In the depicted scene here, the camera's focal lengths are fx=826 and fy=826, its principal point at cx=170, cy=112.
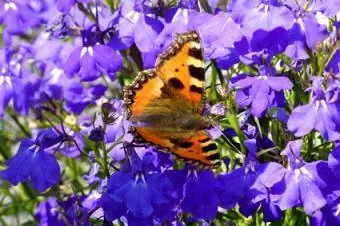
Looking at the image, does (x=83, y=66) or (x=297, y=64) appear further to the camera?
(x=83, y=66)

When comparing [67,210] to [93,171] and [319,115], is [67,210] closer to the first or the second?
[93,171]

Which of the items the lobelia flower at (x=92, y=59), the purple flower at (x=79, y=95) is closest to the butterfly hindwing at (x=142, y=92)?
the lobelia flower at (x=92, y=59)

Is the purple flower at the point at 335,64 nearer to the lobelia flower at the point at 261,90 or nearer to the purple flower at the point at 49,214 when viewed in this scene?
the lobelia flower at the point at 261,90

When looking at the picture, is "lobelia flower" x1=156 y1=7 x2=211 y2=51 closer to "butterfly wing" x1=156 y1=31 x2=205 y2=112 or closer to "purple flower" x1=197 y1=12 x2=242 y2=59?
"purple flower" x1=197 y1=12 x2=242 y2=59

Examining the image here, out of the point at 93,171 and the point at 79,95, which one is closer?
the point at 93,171

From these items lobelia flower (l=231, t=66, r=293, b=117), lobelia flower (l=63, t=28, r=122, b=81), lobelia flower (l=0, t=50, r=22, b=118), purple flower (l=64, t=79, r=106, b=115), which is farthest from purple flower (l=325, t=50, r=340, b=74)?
lobelia flower (l=0, t=50, r=22, b=118)

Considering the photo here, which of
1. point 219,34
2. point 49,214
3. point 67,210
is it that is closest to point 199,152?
point 219,34

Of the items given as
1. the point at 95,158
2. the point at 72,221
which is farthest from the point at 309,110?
the point at 72,221

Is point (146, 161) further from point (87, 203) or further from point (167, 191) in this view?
point (87, 203)
